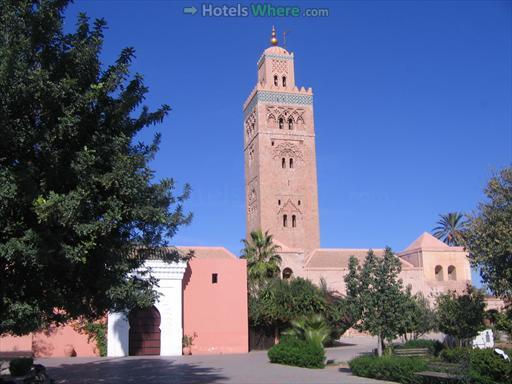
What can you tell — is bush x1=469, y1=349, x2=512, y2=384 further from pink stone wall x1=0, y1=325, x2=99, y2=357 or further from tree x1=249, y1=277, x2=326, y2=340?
pink stone wall x1=0, y1=325, x2=99, y2=357

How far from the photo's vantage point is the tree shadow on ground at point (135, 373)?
15.5 metres

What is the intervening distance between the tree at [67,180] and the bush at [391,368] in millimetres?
7291

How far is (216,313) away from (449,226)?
41054mm

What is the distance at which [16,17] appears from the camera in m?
8.34

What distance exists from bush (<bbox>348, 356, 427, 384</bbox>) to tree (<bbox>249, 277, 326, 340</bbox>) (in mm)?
14033

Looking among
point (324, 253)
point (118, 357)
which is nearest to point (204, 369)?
point (118, 357)

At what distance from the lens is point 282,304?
1212 inches

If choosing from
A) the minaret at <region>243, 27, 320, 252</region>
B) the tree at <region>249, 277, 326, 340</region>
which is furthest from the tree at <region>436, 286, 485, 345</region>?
the minaret at <region>243, 27, 320, 252</region>

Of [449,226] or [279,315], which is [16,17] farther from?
[449,226]

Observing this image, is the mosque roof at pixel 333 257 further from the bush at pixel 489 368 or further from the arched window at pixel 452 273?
the bush at pixel 489 368

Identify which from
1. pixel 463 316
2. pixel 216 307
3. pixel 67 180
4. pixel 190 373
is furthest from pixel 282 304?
pixel 67 180

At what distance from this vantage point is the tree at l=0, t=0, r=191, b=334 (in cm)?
781

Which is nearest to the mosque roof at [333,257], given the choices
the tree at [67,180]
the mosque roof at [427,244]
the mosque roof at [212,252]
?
the mosque roof at [427,244]

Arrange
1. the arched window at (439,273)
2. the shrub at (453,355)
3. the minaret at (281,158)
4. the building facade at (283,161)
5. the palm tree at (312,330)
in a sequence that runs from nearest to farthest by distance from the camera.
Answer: the shrub at (453,355)
the palm tree at (312,330)
the arched window at (439,273)
the building facade at (283,161)
the minaret at (281,158)
